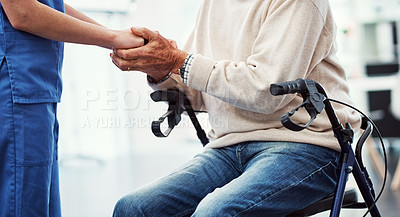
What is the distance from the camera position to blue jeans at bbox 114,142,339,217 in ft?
3.61

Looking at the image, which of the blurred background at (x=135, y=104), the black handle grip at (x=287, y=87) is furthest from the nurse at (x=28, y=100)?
the blurred background at (x=135, y=104)

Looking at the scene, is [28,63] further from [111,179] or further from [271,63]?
[111,179]

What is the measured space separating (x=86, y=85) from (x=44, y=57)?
368 centimetres

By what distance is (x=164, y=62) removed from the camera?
1.31 meters

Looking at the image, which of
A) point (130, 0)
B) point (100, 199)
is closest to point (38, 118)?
point (100, 199)

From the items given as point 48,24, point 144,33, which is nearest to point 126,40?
point 144,33

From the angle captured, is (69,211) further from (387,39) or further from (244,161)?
(387,39)

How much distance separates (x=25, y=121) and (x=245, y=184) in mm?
551

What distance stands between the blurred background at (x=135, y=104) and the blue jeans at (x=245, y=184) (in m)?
1.78

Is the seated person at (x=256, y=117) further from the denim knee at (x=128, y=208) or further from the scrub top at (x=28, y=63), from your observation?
the scrub top at (x=28, y=63)

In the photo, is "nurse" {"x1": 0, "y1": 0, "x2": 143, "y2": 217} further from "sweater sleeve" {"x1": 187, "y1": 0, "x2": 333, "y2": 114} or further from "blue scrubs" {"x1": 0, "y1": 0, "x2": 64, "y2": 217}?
"sweater sleeve" {"x1": 187, "y1": 0, "x2": 333, "y2": 114}

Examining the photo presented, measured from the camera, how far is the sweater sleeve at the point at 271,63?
1173mm

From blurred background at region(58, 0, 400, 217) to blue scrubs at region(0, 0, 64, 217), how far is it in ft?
6.09

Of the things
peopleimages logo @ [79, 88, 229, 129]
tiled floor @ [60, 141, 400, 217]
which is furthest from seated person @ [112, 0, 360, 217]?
peopleimages logo @ [79, 88, 229, 129]
